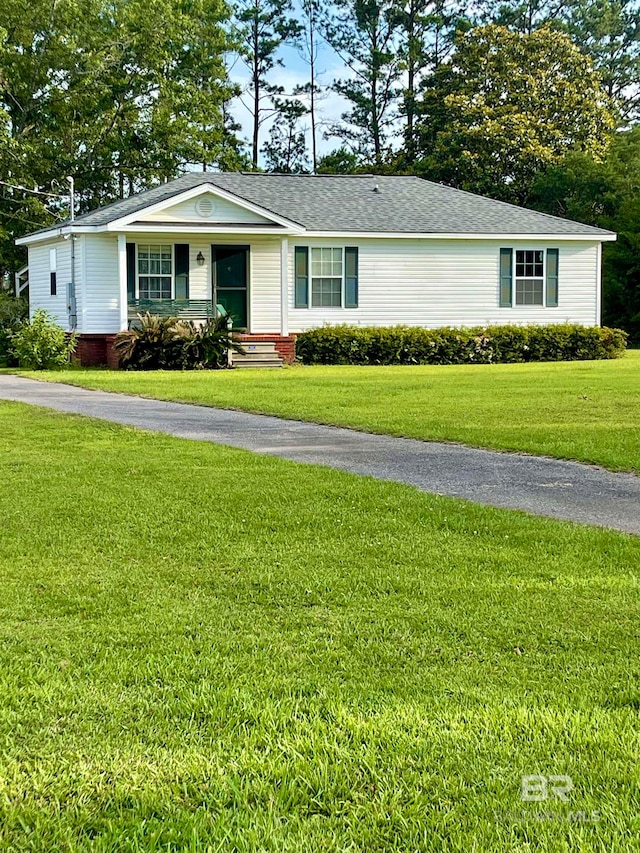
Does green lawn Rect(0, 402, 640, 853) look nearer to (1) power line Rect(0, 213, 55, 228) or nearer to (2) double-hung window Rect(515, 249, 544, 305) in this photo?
(2) double-hung window Rect(515, 249, 544, 305)

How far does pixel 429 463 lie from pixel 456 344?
1674 cm

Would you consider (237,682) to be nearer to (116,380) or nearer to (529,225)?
(116,380)

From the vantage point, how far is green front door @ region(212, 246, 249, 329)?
2400 cm

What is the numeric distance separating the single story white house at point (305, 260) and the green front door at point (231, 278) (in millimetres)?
28

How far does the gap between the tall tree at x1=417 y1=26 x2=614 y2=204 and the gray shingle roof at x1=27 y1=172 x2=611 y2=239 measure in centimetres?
1137

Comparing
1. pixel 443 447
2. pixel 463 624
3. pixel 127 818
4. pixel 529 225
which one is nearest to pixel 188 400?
pixel 443 447

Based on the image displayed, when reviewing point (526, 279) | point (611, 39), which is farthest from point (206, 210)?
point (611, 39)

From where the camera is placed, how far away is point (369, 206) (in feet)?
88.2

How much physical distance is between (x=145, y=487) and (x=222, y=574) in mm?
2384

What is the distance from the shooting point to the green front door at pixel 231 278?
24.0 m

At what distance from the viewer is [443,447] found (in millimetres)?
9312

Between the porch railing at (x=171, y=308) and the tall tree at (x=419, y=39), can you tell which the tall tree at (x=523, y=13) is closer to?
the tall tree at (x=419, y=39)

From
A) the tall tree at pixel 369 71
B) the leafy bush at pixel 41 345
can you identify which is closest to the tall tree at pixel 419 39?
the tall tree at pixel 369 71

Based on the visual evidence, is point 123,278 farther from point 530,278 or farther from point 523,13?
point 523,13
